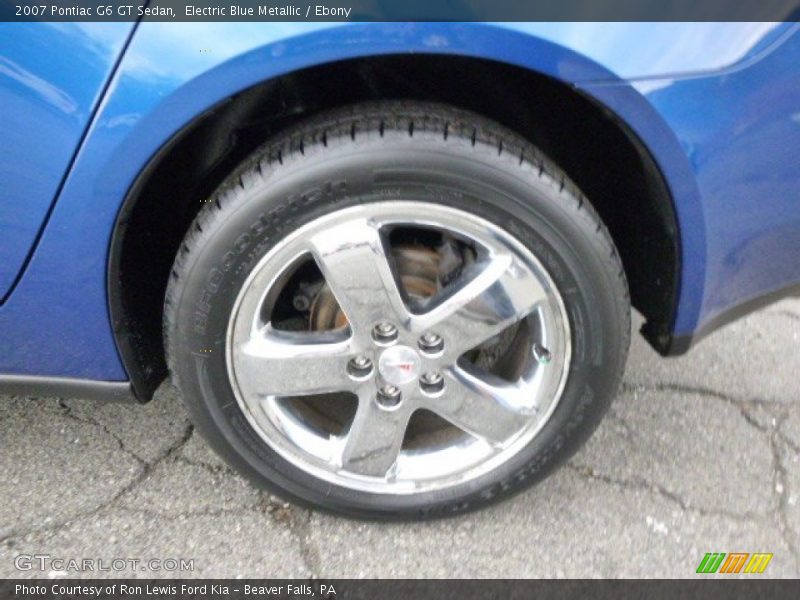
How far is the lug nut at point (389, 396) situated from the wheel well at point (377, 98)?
0.52 meters

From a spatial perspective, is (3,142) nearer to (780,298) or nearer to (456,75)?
(456,75)

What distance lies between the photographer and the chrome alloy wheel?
1.51m

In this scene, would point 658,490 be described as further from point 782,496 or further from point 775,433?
point 775,433

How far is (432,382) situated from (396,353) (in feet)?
0.41

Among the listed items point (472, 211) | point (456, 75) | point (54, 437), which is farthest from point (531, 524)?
point (54, 437)

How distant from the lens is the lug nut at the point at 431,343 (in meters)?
1.63

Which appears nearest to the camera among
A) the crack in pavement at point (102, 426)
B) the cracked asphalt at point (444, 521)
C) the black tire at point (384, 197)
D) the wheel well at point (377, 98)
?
the black tire at point (384, 197)

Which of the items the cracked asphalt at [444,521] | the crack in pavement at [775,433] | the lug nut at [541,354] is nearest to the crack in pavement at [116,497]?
the cracked asphalt at [444,521]

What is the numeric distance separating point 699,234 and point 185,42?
1004 millimetres

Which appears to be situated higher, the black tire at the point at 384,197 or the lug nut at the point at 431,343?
the black tire at the point at 384,197

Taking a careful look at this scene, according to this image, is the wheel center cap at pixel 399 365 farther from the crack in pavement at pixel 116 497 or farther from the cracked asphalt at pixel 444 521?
the crack in pavement at pixel 116 497

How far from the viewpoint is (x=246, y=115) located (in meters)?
1.58

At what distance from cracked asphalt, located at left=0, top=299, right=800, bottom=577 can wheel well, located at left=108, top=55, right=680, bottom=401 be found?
0.38 metres

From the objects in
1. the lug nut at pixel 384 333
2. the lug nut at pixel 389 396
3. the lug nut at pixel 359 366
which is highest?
the lug nut at pixel 384 333
